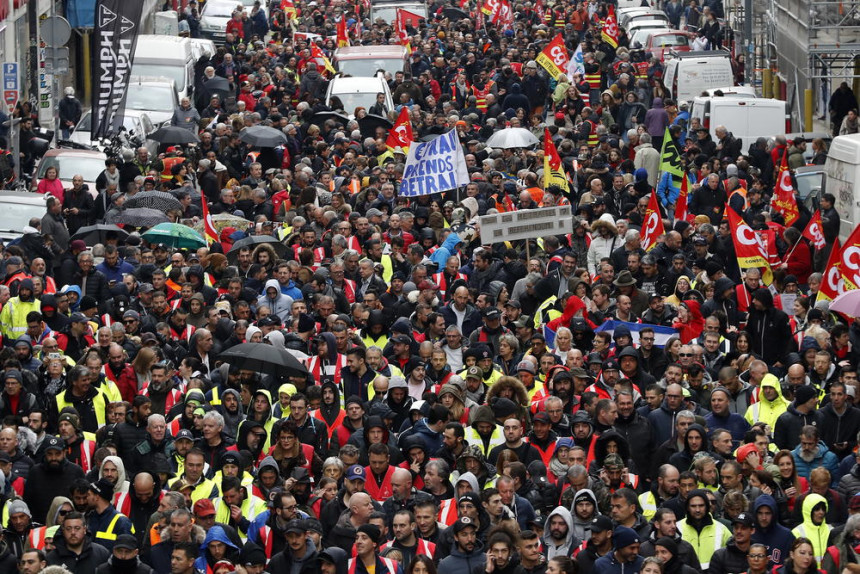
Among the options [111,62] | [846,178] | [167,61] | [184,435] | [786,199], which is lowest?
[184,435]

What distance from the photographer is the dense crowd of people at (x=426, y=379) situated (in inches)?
535

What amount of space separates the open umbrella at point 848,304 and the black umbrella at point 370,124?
14555 millimetres

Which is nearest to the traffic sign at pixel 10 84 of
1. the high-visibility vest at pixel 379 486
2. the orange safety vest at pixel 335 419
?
the orange safety vest at pixel 335 419

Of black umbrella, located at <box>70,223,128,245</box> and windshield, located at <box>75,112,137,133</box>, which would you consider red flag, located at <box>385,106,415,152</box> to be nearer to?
windshield, located at <box>75,112,137,133</box>

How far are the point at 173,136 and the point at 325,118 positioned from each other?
3.94 meters

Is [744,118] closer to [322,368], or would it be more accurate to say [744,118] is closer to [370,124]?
[370,124]

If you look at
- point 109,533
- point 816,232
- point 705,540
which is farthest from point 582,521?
point 816,232

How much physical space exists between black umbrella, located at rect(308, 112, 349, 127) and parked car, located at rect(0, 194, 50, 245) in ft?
27.4

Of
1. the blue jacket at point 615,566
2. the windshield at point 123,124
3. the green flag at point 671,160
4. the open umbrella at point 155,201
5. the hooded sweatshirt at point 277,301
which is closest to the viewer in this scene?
the blue jacket at point 615,566

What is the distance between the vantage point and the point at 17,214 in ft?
80.1

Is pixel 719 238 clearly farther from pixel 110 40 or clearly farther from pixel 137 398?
pixel 110 40

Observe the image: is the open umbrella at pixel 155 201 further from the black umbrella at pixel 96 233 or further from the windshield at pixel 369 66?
the windshield at pixel 369 66

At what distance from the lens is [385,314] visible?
19.8m

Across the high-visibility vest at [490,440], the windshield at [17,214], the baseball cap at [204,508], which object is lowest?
the high-visibility vest at [490,440]
